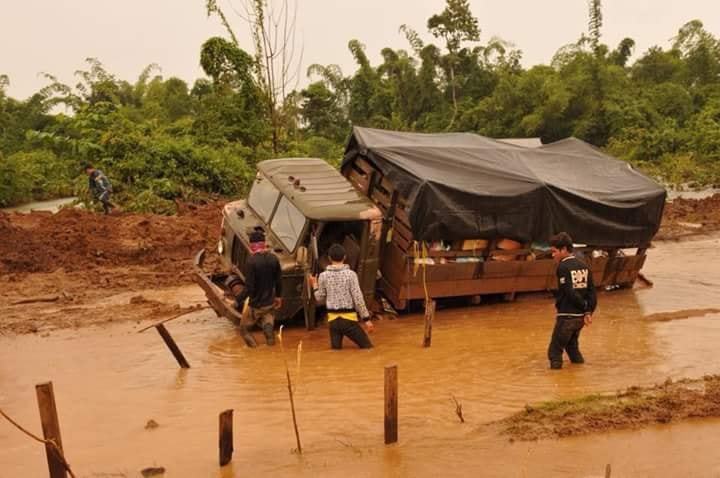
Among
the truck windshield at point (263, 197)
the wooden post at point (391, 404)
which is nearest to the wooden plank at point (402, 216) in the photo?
the truck windshield at point (263, 197)

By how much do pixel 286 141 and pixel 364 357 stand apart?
16393 millimetres

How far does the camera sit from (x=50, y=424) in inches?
233

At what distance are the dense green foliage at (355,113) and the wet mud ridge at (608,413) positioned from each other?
44.7 feet

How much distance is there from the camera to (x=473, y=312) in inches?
467

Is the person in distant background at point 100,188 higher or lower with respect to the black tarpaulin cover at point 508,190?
lower

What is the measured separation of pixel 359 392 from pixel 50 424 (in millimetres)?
3291

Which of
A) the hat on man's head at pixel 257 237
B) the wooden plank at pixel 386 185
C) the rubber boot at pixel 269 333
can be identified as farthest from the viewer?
the wooden plank at pixel 386 185

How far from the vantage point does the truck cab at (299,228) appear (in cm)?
1016

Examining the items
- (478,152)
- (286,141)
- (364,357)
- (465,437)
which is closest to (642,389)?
(465,437)

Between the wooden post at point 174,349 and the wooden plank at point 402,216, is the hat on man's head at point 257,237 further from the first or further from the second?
the wooden plank at point 402,216

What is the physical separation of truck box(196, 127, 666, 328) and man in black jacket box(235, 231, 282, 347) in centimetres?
20

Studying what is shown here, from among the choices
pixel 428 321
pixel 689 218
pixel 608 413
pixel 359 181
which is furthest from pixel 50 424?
pixel 689 218

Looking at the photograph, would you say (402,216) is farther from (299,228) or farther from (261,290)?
(261,290)

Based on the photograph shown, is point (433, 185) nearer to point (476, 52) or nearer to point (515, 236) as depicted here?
point (515, 236)
